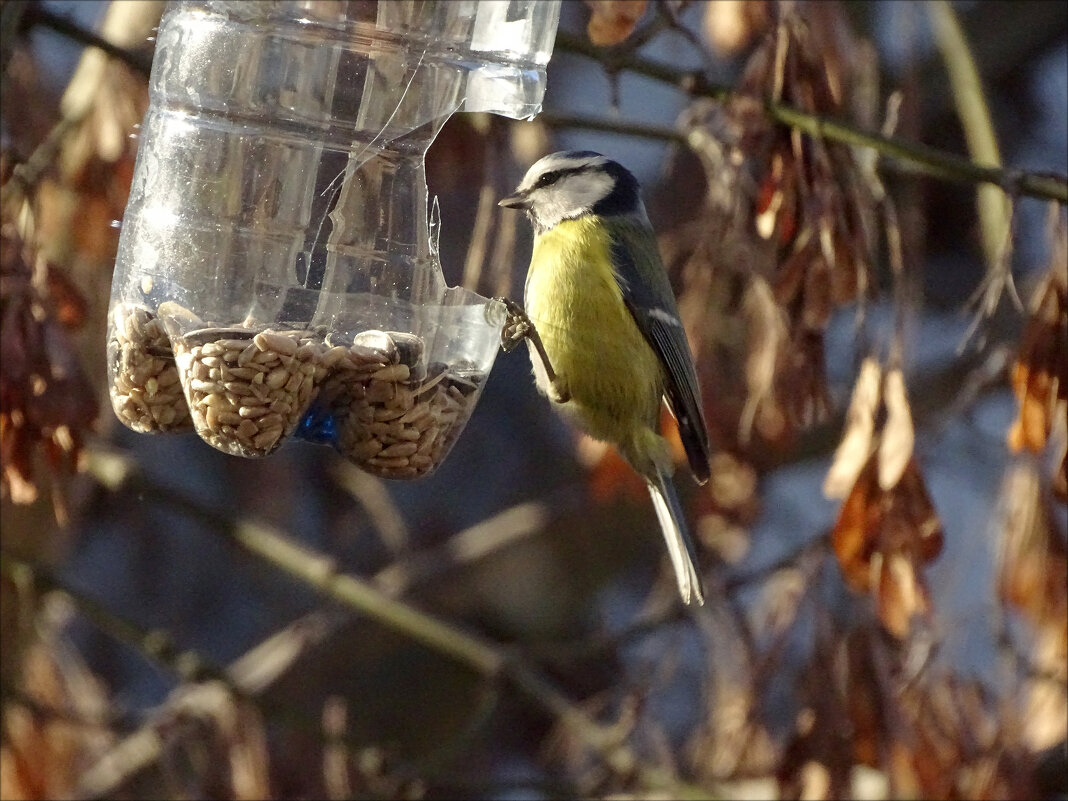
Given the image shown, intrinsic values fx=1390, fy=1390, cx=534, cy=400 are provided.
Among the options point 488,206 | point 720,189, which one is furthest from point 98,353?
point 720,189

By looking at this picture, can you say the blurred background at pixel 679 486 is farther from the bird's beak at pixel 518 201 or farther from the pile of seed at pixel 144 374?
the pile of seed at pixel 144 374

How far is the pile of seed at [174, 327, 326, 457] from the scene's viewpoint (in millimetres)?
2303

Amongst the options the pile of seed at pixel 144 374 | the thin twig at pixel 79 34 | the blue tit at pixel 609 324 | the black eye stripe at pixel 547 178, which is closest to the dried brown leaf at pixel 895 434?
the blue tit at pixel 609 324

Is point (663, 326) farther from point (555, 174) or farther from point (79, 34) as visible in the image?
point (79, 34)

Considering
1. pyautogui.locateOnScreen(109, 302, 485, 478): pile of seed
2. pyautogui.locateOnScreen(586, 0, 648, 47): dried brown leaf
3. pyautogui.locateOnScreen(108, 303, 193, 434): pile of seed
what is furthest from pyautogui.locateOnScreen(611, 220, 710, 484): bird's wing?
pyautogui.locateOnScreen(108, 303, 193, 434): pile of seed

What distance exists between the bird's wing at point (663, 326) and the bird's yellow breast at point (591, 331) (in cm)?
3

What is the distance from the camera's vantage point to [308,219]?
2457 mm

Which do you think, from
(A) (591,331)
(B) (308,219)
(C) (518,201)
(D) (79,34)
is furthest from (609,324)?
(D) (79,34)

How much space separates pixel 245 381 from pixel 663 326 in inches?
51.2

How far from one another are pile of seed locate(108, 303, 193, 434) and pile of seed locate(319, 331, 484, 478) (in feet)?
0.92

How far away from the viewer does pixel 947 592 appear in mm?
4141

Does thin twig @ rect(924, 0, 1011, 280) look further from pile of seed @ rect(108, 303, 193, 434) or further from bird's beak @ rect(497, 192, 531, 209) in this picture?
pile of seed @ rect(108, 303, 193, 434)

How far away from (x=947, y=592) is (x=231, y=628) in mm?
4442

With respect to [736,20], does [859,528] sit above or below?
below
